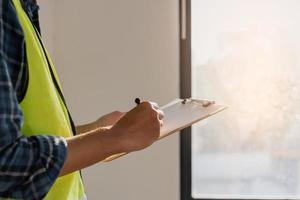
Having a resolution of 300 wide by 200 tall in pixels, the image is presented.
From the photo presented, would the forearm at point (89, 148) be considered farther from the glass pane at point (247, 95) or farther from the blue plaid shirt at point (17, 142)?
the glass pane at point (247, 95)

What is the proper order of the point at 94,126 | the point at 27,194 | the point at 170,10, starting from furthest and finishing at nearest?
the point at 170,10 → the point at 94,126 → the point at 27,194

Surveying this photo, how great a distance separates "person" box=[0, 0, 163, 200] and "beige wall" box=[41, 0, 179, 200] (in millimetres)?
1138

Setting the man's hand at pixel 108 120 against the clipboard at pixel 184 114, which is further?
the man's hand at pixel 108 120

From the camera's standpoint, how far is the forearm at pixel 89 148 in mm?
633

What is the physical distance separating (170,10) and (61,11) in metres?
0.47

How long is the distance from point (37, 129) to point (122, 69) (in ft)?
4.10

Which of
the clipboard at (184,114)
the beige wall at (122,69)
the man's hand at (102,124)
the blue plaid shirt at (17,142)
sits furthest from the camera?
the beige wall at (122,69)

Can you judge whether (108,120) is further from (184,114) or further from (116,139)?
(116,139)

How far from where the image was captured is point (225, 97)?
1914 mm

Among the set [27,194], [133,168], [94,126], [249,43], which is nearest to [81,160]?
[27,194]

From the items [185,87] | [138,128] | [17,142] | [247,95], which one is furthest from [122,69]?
[17,142]

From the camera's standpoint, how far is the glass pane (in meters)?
1.89

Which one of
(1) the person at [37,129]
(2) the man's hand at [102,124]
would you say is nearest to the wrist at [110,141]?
(1) the person at [37,129]

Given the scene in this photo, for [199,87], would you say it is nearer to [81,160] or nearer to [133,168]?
[133,168]
